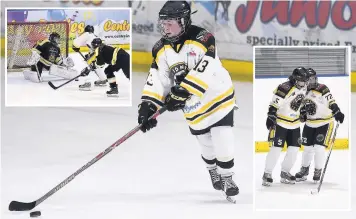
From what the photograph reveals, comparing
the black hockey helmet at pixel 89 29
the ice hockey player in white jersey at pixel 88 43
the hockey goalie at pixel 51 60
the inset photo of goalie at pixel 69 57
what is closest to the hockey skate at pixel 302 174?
the inset photo of goalie at pixel 69 57

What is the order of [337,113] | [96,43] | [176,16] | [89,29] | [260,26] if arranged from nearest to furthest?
1. [176,16]
2. [337,113]
3. [96,43]
4. [89,29]
5. [260,26]

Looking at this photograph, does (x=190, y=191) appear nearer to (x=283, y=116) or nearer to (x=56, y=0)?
(x=283, y=116)

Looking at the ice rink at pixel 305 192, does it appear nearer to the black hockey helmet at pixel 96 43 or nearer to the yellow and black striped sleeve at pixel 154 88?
the yellow and black striped sleeve at pixel 154 88

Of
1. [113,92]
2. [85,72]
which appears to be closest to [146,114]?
[85,72]

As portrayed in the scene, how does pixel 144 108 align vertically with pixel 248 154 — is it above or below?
above

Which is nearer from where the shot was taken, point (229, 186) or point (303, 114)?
point (303, 114)

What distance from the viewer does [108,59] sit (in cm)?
480

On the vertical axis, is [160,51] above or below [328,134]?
above

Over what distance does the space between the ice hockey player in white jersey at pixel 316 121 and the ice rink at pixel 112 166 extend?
269 mm

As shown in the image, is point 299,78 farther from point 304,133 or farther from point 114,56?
point 114,56

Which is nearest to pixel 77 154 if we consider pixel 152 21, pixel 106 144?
pixel 106 144

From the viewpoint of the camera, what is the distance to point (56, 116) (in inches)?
232

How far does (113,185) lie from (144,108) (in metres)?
0.69

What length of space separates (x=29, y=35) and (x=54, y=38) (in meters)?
0.12
